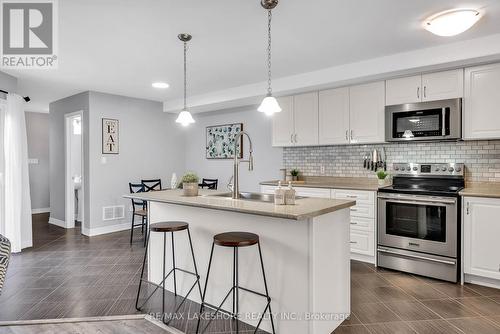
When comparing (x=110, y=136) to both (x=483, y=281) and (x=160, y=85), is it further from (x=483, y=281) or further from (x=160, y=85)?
(x=483, y=281)

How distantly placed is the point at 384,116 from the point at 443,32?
4.19 ft

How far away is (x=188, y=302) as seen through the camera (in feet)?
8.86

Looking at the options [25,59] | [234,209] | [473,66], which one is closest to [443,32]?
[473,66]

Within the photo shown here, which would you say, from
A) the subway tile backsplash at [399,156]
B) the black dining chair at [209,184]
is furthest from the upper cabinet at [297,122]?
the black dining chair at [209,184]

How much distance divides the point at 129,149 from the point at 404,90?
14.6 feet

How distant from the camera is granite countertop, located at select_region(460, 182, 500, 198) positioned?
9.51 ft

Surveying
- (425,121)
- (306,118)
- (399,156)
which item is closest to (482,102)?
(425,121)

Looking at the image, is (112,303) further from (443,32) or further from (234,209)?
(443,32)

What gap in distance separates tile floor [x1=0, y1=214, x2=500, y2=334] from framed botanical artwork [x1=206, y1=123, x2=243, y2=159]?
247cm

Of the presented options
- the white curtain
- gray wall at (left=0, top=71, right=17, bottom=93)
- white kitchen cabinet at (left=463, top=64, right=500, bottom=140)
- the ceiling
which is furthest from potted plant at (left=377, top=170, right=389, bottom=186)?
gray wall at (left=0, top=71, right=17, bottom=93)

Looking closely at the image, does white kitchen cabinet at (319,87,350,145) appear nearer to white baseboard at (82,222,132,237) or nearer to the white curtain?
white baseboard at (82,222,132,237)

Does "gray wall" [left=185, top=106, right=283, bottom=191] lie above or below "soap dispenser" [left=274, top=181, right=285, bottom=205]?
above

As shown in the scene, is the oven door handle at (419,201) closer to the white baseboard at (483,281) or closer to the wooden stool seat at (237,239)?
the white baseboard at (483,281)

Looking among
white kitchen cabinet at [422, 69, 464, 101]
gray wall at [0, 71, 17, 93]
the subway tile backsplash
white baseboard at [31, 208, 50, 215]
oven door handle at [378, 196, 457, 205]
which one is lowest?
white baseboard at [31, 208, 50, 215]
